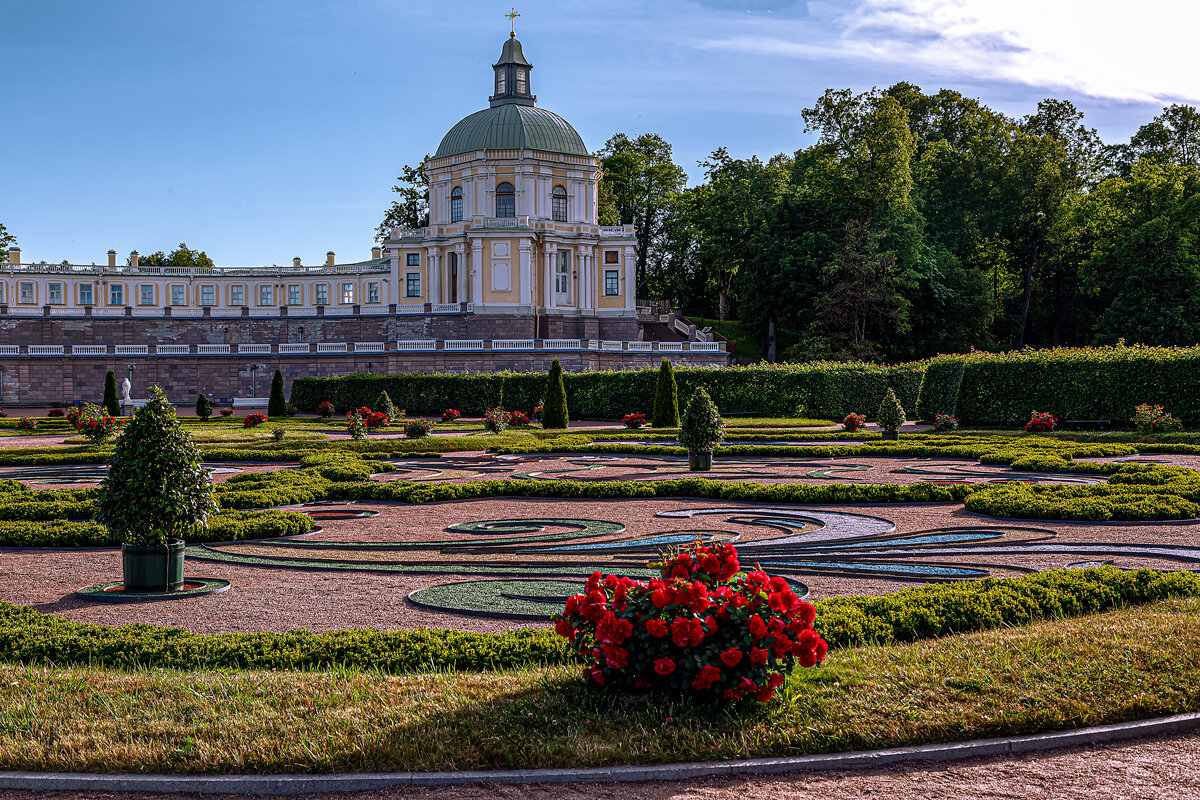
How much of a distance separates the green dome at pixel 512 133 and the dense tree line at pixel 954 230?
31.5 feet

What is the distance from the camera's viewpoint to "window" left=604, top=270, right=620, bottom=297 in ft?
248

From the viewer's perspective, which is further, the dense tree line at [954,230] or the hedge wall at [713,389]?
the dense tree line at [954,230]

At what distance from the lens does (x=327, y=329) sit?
74438 millimetres

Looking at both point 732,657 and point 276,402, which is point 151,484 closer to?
point 732,657

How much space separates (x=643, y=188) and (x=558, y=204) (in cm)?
1167

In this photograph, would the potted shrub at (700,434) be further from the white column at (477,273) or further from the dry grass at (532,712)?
the white column at (477,273)

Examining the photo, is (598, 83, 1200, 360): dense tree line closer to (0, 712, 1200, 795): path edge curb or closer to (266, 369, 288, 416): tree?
(266, 369, 288, 416): tree

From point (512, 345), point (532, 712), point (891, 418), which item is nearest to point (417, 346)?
point (512, 345)

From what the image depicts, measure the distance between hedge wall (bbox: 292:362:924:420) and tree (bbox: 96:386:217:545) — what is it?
29.0 m

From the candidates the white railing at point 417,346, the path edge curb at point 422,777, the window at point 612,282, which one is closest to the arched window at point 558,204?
the window at point 612,282

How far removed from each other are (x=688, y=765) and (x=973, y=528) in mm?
8609

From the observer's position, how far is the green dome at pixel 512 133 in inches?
2923

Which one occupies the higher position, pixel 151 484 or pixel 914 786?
pixel 151 484

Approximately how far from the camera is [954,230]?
6769 centimetres
